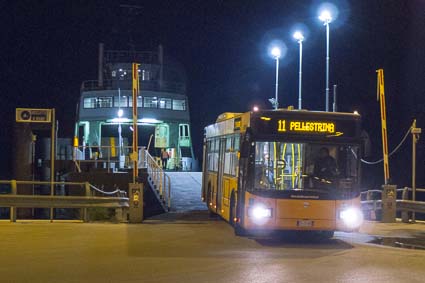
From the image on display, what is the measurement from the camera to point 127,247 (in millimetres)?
13367

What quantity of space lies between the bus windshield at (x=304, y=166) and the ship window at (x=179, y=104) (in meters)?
37.5

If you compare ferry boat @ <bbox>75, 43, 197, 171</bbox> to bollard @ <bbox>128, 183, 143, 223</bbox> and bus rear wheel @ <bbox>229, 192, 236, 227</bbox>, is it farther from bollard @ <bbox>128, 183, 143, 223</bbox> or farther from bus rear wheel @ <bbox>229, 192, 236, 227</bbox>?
bus rear wheel @ <bbox>229, 192, 236, 227</bbox>

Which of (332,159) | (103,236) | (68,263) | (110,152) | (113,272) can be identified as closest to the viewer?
(113,272)

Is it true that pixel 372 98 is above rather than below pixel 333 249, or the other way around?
above

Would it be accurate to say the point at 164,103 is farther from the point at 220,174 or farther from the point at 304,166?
the point at 304,166

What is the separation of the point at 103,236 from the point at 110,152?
23.6 metres

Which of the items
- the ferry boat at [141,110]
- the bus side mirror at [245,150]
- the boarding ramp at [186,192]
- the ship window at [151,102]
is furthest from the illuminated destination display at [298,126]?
the ship window at [151,102]

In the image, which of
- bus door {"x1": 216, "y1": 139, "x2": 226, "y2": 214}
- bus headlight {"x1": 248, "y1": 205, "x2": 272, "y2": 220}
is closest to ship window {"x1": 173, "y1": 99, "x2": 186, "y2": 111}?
bus door {"x1": 216, "y1": 139, "x2": 226, "y2": 214}

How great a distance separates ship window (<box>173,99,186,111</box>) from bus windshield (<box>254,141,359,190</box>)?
1475 inches

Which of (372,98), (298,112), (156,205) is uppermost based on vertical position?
(372,98)

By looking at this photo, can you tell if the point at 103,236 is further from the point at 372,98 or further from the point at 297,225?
the point at 372,98

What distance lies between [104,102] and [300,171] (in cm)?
3809

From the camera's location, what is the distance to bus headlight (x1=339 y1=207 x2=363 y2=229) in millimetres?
13945

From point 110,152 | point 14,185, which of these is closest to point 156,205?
point 14,185
